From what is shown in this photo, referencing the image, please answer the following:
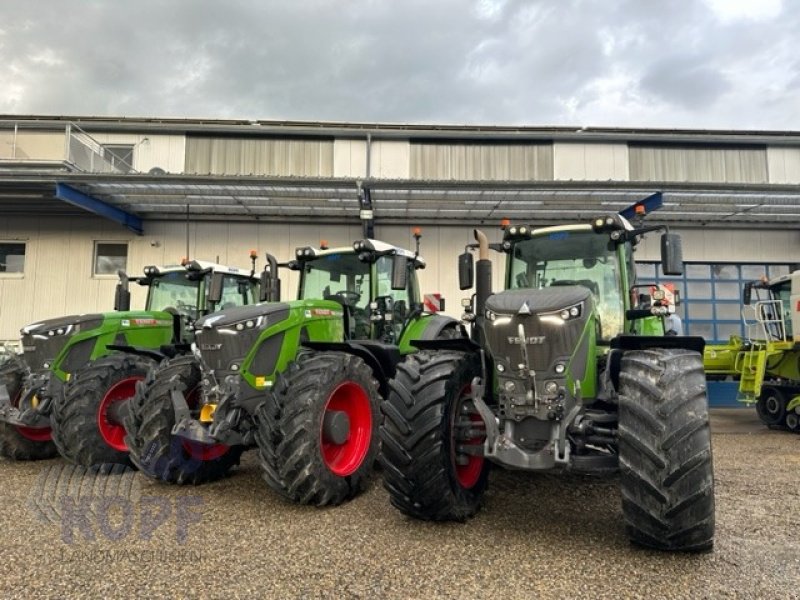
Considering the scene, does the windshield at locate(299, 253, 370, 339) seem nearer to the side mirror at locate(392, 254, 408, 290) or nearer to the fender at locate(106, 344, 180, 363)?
the side mirror at locate(392, 254, 408, 290)

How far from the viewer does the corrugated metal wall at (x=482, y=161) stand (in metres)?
13.7

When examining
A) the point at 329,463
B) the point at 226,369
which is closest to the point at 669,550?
the point at 329,463

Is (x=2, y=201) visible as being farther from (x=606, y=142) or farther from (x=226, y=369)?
(x=606, y=142)

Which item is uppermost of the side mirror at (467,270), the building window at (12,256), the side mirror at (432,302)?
the building window at (12,256)

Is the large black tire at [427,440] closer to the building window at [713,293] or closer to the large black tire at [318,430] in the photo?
the large black tire at [318,430]

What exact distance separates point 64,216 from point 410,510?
1240 cm

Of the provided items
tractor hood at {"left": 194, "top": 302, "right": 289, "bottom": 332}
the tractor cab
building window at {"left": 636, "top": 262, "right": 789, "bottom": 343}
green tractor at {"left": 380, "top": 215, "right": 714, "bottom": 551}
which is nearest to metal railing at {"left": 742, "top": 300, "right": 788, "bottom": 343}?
building window at {"left": 636, "top": 262, "right": 789, "bottom": 343}

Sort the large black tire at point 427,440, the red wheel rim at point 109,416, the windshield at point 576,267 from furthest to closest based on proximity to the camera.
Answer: the red wheel rim at point 109,416 < the windshield at point 576,267 < the large black tire at point 427,440

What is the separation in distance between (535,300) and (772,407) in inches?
349

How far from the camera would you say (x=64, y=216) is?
12.9 metres

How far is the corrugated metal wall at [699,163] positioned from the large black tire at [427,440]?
11.8m

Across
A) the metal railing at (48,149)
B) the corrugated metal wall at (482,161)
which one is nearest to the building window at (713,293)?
Result: the corrugated metal wall at (482,161)

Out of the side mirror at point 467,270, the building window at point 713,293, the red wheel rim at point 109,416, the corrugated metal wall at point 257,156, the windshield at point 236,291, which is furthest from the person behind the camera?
the building window at point 713,293

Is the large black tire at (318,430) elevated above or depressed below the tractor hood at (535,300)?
below
